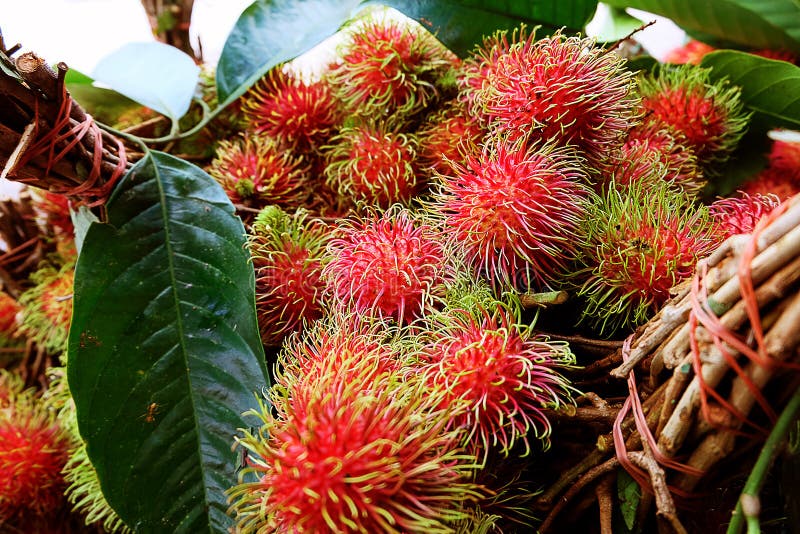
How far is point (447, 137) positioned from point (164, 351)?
52cm

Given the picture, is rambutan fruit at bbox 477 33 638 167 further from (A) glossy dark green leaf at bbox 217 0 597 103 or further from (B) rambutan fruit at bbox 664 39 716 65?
(B) rambutan fruit at bbox 664 39 716 65

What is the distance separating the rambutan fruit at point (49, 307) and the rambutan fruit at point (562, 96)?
32.5 inches

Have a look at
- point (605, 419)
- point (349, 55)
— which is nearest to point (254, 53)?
point (349, 55)

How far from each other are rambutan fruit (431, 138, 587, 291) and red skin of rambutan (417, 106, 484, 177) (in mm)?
135

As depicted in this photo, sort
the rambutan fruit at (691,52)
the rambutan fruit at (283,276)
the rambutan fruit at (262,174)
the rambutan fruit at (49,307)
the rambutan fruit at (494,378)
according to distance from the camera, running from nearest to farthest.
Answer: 1. the rambutan fruit at (494,378)
2. the rambutan fruit at (283,276)
3. the rambutan fruit at (262,174)
4. the rambutan fruit at (49,307)
5. the rambutan fruit at (691,52)

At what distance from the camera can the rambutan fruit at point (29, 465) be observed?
98 centimetres

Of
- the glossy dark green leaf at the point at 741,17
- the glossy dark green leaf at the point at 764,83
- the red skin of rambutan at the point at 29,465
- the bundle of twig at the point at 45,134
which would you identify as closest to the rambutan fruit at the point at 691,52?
the glossy dark green leaf at the point at 741,17

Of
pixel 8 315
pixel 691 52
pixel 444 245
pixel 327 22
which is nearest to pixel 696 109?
pixel 691 52

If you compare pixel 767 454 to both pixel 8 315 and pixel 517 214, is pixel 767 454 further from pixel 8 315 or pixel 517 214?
pixel 8 315

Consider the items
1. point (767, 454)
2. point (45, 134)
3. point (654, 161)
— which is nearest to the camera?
point (767, 454)

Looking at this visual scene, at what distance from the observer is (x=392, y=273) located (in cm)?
74

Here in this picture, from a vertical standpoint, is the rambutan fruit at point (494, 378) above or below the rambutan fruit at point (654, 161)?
below

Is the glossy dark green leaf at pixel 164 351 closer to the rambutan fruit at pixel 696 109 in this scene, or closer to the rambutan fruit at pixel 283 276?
the rambutan fruit at pixel 283 276

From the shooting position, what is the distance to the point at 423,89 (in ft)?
3.13
